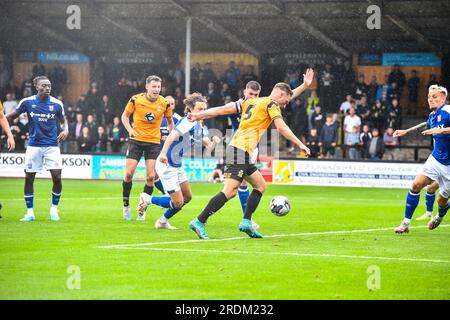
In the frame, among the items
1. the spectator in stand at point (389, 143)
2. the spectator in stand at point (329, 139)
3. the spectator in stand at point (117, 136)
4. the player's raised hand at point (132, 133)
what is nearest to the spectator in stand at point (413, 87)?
the spectator in stand at point (389, 143)

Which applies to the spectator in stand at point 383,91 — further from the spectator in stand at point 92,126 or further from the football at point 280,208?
the football at point 280,208

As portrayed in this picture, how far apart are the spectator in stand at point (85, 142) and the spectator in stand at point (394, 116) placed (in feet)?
35.9

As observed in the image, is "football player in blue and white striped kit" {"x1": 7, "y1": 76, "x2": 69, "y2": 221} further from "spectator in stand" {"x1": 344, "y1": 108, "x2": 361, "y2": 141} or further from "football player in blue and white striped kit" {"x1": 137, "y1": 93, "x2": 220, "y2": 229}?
"spectator in stand" {"x1": 344, "y1": 108, "x2": 361, "y2": 141}

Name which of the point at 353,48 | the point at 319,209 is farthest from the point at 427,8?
the point at 319,209

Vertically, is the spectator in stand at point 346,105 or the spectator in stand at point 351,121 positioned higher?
the spectator in stand at point 346,105

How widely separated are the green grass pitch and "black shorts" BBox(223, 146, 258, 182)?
0.98 metres

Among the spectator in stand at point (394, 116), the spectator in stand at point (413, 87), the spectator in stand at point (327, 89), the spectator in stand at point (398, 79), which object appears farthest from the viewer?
the spectator in stand at point (413, 87)

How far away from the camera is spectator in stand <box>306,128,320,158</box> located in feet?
107

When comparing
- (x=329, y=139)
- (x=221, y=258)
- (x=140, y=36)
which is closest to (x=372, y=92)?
(x=329, y=139)

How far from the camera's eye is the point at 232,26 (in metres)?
38.9

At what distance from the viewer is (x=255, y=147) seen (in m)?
14.0

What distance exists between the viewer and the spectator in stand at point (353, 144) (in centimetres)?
3228

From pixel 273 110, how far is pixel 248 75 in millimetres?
23987

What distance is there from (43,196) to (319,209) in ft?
23.1
